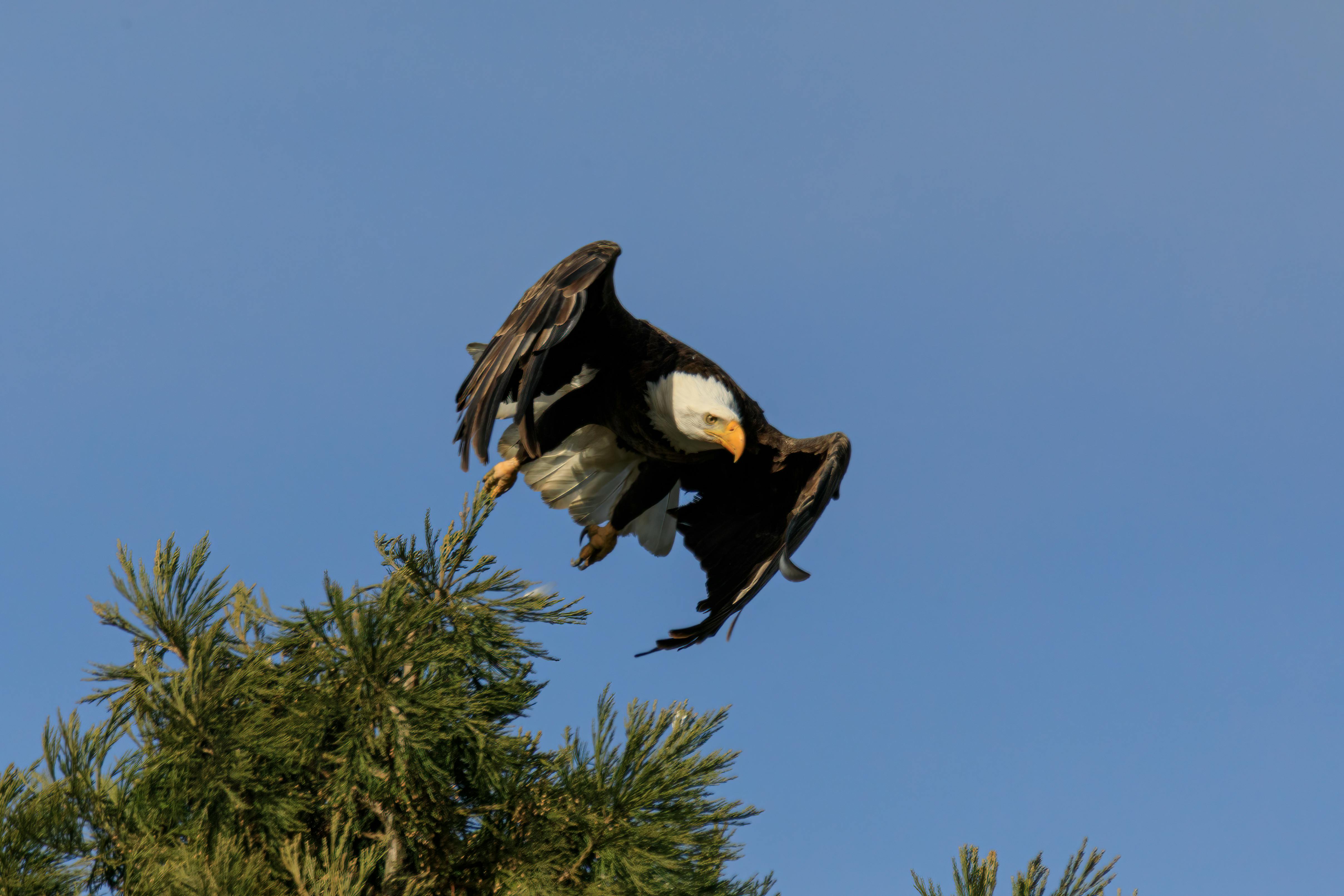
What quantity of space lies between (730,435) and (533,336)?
1091mm

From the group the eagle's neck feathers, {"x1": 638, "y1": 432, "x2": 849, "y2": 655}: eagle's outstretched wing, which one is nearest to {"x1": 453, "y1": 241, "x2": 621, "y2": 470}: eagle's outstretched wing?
the eagle's neck feathers

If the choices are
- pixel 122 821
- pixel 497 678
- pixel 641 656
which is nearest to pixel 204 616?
pixel 122 821

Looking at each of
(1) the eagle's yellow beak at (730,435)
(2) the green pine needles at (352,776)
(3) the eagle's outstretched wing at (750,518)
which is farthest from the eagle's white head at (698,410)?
(2) the green pine needles at (352,776)

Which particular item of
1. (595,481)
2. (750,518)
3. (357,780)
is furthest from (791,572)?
(357,780)

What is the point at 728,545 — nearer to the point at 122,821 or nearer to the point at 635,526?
the point at 635,526

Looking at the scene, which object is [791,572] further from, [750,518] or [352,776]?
[352,776]

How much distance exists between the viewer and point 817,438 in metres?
5.00

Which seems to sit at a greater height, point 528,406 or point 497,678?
point 528,406

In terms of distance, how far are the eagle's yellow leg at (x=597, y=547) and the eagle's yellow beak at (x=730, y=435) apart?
854 mm

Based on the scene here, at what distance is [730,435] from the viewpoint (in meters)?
4.68

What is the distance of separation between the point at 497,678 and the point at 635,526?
248 centimetres

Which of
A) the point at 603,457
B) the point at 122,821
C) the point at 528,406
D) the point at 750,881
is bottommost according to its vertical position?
the point at 122,821

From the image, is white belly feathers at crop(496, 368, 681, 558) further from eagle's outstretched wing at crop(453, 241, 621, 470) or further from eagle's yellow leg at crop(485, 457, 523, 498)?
eagle's outstretched wing at crop(453, 241, 621, 470)

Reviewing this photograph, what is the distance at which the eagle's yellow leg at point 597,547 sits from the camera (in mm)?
5293
